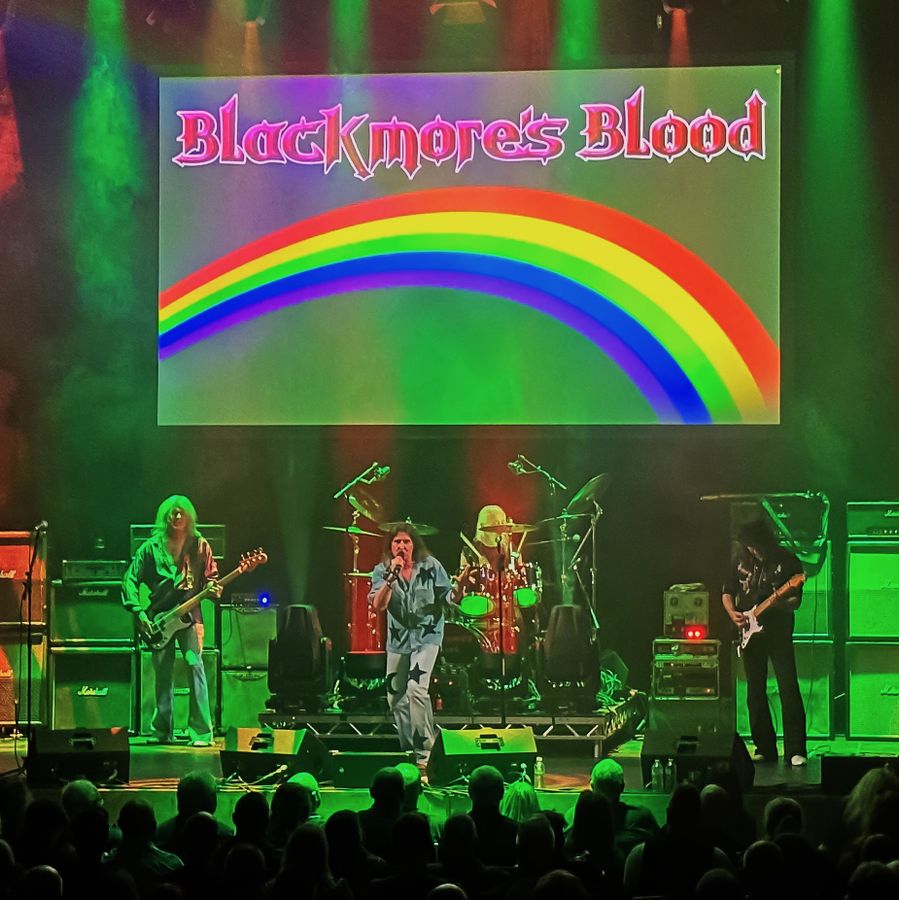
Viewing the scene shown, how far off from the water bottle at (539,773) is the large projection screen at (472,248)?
6.31ft

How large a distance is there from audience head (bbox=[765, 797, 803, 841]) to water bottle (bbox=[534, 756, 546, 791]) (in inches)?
120

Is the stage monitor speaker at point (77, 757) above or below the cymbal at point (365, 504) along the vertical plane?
below

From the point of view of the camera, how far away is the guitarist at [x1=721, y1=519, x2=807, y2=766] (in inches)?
329

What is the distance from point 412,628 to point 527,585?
31.3 inches

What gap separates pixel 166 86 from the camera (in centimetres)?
902

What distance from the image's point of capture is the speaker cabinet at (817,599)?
8.97m

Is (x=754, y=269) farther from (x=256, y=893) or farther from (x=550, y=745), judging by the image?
(x=256, y=893)

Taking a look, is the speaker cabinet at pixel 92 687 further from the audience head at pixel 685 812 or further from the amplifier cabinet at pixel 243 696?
the audience head at pixel 685 812

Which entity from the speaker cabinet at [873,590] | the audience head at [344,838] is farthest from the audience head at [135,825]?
the speaker cabinet at [873,590]

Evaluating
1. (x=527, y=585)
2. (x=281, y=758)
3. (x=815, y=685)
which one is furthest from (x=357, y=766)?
(x=815, y=685)

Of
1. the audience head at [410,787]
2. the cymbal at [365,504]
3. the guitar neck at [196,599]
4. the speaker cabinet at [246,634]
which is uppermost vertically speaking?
the cymbal at [365,504]

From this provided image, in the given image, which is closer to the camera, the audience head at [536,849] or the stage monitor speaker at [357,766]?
the audience head at [536,849]

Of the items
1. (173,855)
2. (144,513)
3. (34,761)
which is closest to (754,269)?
(144,513)

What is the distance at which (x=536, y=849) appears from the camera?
12.8ft
